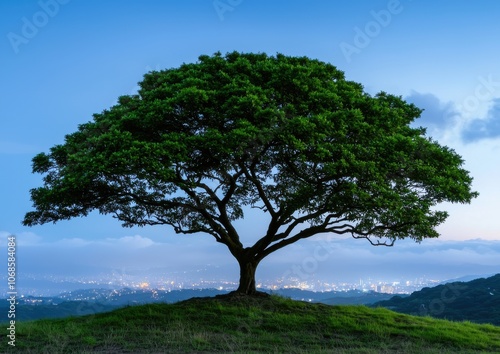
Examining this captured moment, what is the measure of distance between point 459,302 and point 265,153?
75.7m

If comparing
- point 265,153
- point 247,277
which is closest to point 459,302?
point 247,277

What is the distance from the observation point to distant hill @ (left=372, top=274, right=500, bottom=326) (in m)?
75.8

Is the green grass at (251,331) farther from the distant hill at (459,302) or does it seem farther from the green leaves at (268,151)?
the distant hill at (459,302)

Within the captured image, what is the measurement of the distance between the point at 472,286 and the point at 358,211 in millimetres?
90839

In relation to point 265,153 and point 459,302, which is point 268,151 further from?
point 459,302

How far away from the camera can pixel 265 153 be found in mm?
20703

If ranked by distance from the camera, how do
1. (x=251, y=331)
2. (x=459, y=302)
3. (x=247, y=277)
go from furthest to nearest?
1. (x=459, y=302)
2. (x=247, y=277)
3. (x=251, y=331)

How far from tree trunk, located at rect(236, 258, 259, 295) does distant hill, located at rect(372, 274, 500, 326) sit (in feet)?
176

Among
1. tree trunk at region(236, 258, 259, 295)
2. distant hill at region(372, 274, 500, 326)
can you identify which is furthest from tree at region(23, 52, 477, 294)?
distant hill at region(372, 274, 500, 326)

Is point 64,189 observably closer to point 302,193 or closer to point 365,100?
point 302,193

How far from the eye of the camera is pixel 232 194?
26.1 meters

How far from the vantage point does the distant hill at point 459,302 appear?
249 feet

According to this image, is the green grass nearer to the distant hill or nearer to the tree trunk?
the tree trunk

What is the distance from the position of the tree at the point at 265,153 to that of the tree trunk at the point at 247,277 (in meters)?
0.05
